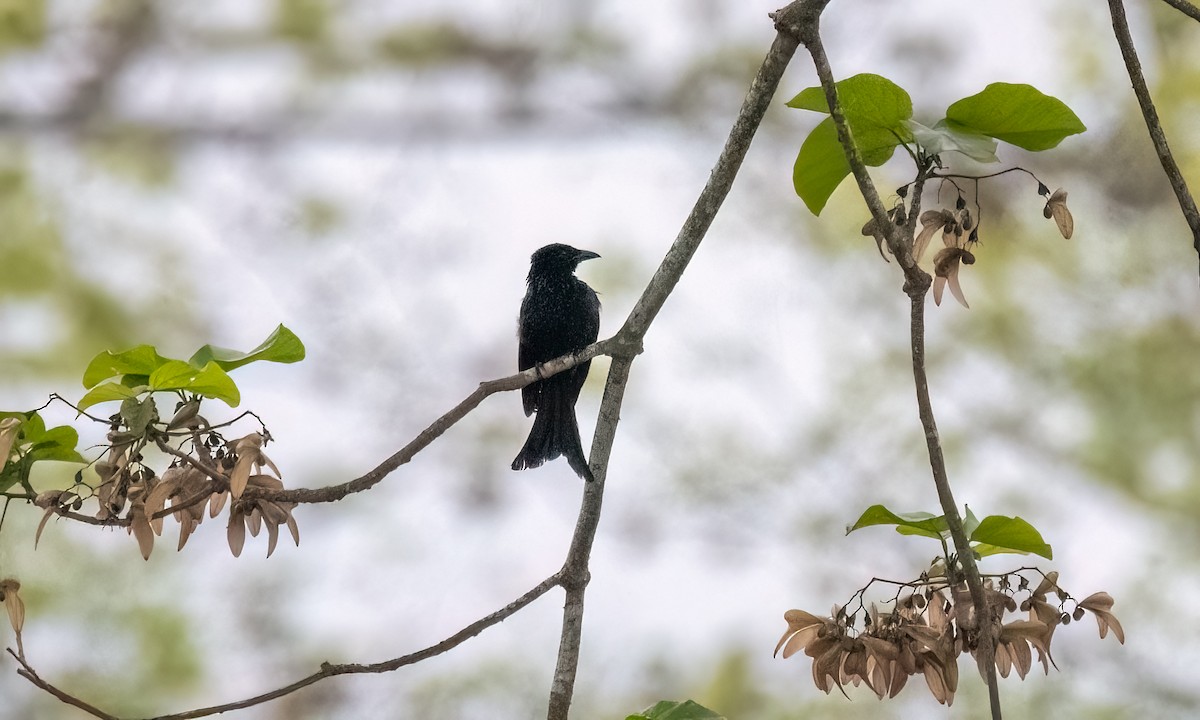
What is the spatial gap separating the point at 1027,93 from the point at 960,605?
402 mm

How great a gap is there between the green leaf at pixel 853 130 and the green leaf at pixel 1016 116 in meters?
0.05

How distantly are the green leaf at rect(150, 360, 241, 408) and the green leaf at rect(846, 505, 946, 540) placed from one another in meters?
0.47

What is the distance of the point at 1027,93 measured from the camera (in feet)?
2.75

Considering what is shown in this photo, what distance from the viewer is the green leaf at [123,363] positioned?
773 mm

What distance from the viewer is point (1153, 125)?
808 mm

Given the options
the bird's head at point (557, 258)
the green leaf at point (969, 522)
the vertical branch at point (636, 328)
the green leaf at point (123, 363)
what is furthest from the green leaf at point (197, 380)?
the bird's head at point (557, 258)

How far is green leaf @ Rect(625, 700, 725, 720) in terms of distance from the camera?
807 mm

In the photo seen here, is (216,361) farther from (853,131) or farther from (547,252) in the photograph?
(547,252)

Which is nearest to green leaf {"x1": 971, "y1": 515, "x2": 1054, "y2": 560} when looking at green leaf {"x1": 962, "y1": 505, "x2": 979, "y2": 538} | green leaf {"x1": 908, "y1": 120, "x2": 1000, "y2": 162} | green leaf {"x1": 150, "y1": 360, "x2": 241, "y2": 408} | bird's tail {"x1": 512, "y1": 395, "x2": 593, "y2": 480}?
green leaf {"x1": 962, "y1": 505, "x2": 979, "y2": 538}

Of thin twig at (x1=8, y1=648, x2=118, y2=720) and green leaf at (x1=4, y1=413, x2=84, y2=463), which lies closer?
thin twig at (x1=8, y1=648, x2=118, y2=720)

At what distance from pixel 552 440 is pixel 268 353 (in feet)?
1.42

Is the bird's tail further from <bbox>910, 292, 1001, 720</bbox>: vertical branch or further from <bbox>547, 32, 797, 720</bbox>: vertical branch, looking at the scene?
<bbox>910, 292, 1001, 720</bbox>: vertical branch

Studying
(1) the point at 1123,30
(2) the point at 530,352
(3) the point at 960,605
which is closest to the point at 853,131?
(1) the point at 1123,30

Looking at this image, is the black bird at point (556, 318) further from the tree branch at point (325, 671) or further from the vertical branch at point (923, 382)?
the vertical branch at point (923, 382)
